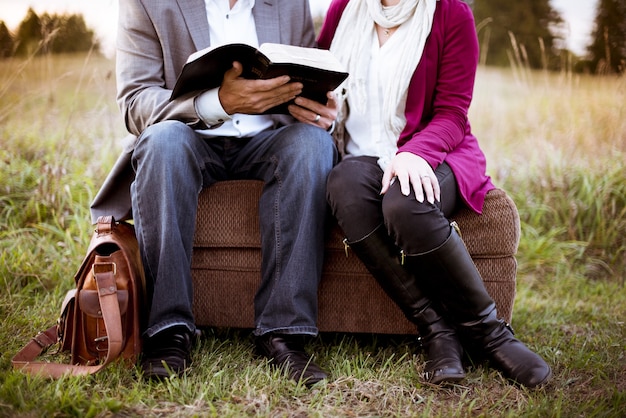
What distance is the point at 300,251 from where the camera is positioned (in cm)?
174

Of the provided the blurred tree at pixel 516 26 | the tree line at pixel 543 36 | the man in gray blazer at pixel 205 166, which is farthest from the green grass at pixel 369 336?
the blurred tree at pixel 516 26

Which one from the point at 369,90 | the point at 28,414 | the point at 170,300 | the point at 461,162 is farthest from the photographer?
the point at 369,90

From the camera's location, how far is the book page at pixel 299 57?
1632 mm

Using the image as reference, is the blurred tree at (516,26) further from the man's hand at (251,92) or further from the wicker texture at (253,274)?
the man's hand at (251,92)

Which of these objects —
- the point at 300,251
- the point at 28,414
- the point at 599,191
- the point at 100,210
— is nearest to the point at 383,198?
the point at 300,251

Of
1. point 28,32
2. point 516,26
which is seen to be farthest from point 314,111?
point 516,26

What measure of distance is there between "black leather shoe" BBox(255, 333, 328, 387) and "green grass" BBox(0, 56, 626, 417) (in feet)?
0.13

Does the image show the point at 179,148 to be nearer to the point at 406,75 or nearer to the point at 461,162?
the point at 406,75

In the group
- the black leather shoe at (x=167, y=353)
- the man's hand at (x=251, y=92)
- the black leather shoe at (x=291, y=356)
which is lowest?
the black leather shoe at (x=291, y=356)

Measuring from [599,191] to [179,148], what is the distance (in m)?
2.37

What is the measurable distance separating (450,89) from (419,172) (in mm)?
404

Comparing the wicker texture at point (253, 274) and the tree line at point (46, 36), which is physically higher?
the tree line at point (46, 36)

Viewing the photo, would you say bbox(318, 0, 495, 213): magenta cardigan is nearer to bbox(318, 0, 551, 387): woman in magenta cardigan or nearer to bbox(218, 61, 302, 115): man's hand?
bbox(318, 0, 551, 387): woman in magenta cardigan

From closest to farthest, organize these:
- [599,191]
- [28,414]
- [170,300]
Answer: [28,414] → [170,300] → [599,191]
